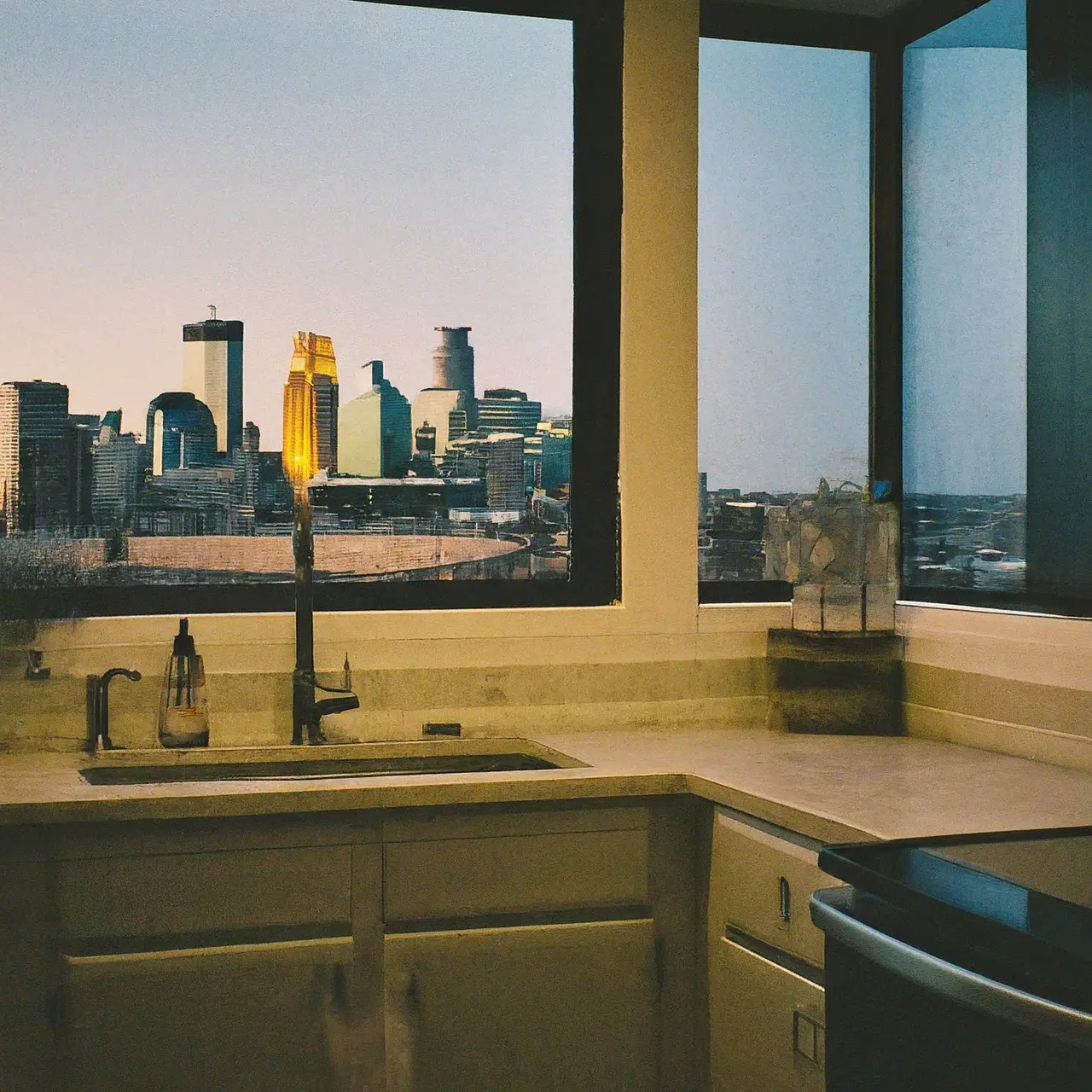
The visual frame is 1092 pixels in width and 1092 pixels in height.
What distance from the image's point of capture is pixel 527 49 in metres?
2.89

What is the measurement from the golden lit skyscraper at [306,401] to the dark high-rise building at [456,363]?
8.6 inches

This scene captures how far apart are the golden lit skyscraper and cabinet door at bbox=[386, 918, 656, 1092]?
926 mm

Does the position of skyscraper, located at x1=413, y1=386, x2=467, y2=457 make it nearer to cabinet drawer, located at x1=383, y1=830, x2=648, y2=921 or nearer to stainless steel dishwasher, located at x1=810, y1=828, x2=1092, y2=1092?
cabinet drawer, located at x1=383, y1=830, x2=648, y2=921

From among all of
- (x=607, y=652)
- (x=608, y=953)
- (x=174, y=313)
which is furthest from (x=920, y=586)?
Answer: (x=174, y=313)

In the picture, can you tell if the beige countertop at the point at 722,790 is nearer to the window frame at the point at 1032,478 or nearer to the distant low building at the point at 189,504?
the window frame at the point at 1032,478

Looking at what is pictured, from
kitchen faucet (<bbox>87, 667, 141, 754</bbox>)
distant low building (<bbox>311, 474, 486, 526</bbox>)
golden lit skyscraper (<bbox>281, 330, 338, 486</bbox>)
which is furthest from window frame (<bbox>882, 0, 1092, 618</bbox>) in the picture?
kitchen faucet (<bbox>87, 667, 141, 754</bbox>)

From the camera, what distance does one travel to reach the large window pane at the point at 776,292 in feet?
9.79

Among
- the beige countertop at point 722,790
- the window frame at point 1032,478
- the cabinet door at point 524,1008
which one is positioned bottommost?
the cabinet door at point 524,1008

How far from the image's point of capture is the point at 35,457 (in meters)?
2.58

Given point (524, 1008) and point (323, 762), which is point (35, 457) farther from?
point (524, 1008)

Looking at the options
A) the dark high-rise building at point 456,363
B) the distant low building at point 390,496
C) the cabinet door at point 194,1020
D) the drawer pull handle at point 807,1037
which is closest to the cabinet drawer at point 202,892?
the cabinet door at point 194,1020

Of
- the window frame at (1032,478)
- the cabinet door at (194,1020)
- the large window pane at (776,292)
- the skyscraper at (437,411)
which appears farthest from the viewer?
the large window pane at (776,292)

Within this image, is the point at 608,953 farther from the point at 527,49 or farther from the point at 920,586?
the point at 527,49

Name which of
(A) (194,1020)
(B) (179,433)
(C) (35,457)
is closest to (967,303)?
(B) (179,433)
